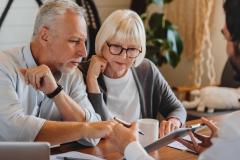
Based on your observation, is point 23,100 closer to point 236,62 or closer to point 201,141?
point 201,141

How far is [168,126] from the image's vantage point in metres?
2.04

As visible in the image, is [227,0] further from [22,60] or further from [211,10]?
[211,10]

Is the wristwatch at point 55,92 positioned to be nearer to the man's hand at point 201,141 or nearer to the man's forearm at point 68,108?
the man's forearm at point 68,108

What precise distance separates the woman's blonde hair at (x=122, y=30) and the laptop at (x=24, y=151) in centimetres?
108

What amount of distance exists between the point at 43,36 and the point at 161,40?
203 centimetres

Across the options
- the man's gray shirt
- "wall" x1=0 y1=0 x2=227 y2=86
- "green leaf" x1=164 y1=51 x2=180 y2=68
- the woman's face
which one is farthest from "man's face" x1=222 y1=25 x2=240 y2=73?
"green leaf" x1=164 y1=51 x2=180 y2=68

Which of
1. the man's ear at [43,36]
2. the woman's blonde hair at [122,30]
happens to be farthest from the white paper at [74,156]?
the woman's blonde hair at [122,30]

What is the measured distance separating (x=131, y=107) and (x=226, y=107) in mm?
1174

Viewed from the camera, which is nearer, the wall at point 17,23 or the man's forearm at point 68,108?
the man's forearm at point 68,108

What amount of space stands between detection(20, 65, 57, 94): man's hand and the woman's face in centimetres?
50

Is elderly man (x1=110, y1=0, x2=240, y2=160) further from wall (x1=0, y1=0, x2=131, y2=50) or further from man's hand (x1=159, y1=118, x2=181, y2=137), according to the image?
wall (x1=0, y1=0, x2=131, y2=50)

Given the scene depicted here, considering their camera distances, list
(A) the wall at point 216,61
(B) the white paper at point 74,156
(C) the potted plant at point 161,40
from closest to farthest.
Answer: (B) the white paper at point 74,156, (C) the potted plant at point 161,40, (A) the wall at point 216,61

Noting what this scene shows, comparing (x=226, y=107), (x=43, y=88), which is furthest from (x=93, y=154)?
(x=226, y=107)

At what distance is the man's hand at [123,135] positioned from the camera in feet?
4.91
